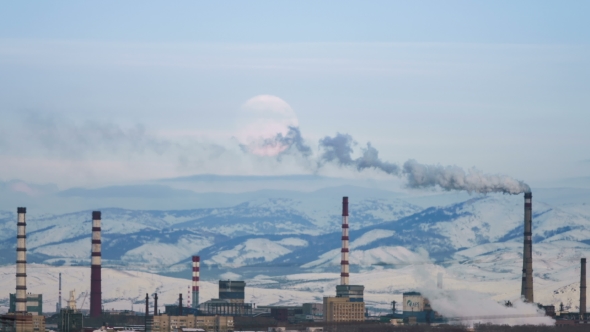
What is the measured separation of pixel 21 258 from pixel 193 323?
16.0m

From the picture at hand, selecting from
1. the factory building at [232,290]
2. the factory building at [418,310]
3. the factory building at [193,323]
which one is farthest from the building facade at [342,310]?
the factory building at [232,290]

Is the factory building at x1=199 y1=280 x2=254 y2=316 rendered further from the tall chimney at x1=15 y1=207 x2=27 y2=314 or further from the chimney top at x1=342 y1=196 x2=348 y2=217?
the tall chimney at x1=15 y1=207 x2=27 y2=314

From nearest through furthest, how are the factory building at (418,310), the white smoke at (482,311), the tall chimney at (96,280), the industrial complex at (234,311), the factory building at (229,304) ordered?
the industrial complex at (234,311) → the white smoke at (482,311) → the factory building at (418,310) → the tall chimney at (96,280) → the factory building at (229,304)

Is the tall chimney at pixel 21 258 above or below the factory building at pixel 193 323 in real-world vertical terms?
above

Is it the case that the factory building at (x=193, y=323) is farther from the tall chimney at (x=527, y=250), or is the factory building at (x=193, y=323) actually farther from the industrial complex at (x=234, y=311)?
the tall chimney at (x=527, y=250)

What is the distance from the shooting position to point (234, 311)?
14675cm

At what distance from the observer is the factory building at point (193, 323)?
399ft

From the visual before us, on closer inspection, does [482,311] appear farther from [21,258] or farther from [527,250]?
[21,258]

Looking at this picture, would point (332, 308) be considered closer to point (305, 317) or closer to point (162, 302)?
point (305, 317)

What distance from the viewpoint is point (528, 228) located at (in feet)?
411

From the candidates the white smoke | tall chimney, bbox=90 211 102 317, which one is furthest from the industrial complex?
the white smoke

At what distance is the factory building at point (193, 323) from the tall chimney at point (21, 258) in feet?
41.5

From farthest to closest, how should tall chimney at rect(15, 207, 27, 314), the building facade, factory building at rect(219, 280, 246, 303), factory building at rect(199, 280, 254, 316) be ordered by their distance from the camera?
factory building at rect(219, 280, 246, 303) < factory building at rect(199, 280, 254, 316) < the building facade < tall chimney at rect(15, 207, 27, 314)

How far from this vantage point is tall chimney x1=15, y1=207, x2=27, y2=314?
406 ft
